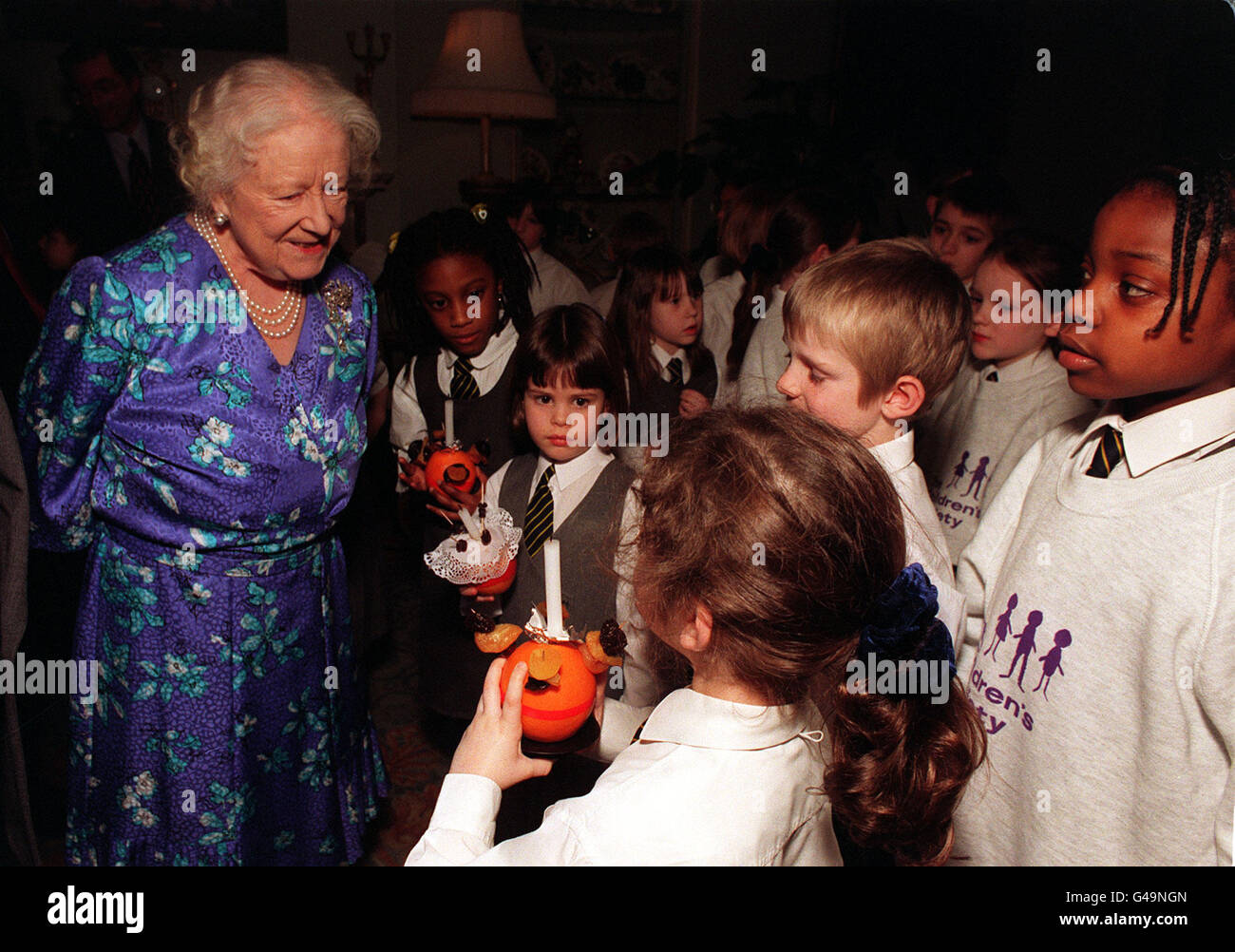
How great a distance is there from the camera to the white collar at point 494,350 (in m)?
2.14

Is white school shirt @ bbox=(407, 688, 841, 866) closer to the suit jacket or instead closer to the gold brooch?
the gold brooch

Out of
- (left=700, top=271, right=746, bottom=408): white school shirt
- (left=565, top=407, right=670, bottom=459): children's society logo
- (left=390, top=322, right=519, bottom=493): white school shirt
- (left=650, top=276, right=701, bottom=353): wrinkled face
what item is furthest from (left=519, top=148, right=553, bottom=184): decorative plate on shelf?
(left=565, top=407, right=670, bottom=459): children's society logo

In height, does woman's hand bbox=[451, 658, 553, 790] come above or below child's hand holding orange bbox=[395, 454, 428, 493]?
below

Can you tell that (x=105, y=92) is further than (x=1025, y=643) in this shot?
Yes

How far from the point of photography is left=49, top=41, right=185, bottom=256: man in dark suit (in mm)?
2938

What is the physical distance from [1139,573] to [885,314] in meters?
0.56

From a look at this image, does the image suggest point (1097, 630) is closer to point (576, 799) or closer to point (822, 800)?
point (822, 800)

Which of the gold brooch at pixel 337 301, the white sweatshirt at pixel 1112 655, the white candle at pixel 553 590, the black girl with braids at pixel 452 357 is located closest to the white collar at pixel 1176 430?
the white sweatshirt at pixel 1112 655

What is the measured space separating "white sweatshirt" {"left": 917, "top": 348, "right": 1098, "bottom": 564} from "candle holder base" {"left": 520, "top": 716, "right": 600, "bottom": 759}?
1.25 metres

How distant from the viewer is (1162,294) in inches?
41.9

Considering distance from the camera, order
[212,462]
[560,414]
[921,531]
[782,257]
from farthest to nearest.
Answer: [782,257] → [560,414] → [212,462] → [921,531]

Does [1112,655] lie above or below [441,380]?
below

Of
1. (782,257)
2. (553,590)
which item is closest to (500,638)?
(553,590)

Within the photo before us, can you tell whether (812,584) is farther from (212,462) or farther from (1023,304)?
(1023,304)
